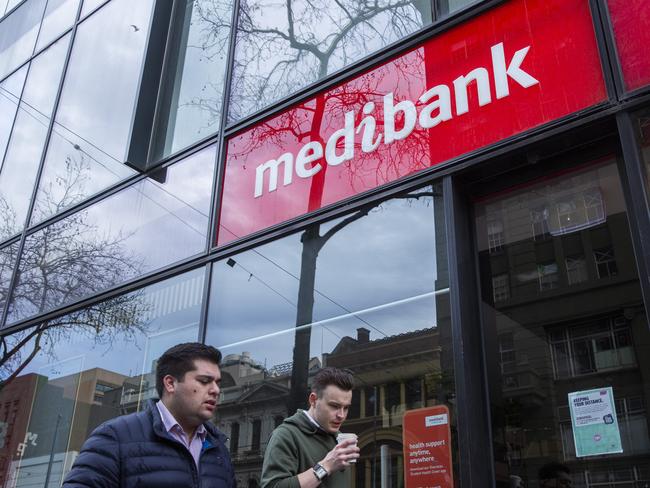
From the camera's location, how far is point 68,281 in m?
7.06

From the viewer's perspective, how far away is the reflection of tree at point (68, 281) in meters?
6.49

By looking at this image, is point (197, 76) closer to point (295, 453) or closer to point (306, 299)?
point (306, 299)

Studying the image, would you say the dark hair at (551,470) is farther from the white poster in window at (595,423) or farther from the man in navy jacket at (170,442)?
the man in navy jacket at (170,442)

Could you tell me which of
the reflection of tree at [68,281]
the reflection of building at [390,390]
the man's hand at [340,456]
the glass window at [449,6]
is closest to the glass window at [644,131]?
the reflection of building at [390,390]

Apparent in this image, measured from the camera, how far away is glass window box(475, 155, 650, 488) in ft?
11.2

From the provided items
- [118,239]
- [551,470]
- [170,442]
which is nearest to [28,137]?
[118,239]

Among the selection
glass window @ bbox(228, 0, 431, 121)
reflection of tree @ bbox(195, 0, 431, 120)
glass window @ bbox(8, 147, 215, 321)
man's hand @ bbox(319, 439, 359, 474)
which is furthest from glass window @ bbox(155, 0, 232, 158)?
man's hand @ bbox(319, 439, 359, 474)

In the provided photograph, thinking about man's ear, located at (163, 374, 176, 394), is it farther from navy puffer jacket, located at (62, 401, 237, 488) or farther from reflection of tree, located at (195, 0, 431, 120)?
reflection of tree, located at (195, 0, 431, 120)

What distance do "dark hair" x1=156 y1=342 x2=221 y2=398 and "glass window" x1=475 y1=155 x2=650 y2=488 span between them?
1.70 m

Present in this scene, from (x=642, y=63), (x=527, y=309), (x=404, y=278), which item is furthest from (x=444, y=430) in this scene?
(x=642, y=63)

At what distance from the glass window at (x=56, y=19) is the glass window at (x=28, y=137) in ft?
0.78

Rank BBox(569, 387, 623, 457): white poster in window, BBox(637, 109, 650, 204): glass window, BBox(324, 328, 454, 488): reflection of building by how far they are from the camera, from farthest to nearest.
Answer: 1. BBox(324, 328, 454, 488): reflection of building
2. BBox(637, 109, 650, 204): glass window
3. BBox(569, 387, 623, 457): white poster in window

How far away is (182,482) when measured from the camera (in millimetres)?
2635

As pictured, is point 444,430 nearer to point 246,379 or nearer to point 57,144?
point 246,379
